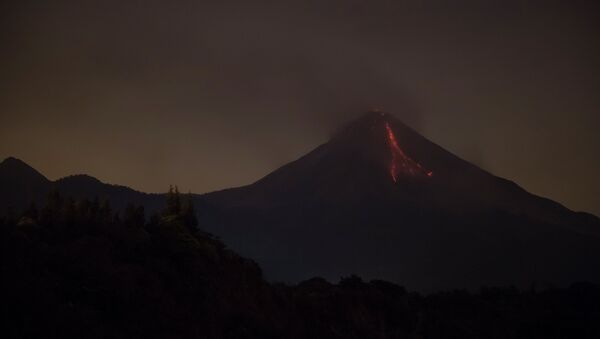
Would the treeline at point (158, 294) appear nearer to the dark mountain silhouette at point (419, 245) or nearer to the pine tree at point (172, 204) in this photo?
the pine tree at point (172, 204)

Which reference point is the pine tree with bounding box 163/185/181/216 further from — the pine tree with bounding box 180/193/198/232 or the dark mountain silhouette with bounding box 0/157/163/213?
the dark mountain silhouette with bounding box 0/157/163/213

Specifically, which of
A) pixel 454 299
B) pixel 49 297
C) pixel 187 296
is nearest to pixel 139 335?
pixel 49 297

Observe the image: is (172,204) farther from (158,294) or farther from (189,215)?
(158,294)

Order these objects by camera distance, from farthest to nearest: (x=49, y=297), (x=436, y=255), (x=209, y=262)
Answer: (x=436, y=255)
(x=209, y=262)
(x=49, y=297)

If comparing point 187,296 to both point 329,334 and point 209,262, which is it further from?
point 329,334

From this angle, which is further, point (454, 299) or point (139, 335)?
point (454, 299)

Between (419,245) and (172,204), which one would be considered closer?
(172,204)

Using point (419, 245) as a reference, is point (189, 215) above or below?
below

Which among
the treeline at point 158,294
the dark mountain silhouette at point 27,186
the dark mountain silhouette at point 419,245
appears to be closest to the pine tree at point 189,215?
the treeline at point 158,294

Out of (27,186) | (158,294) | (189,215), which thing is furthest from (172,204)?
(27,186)
